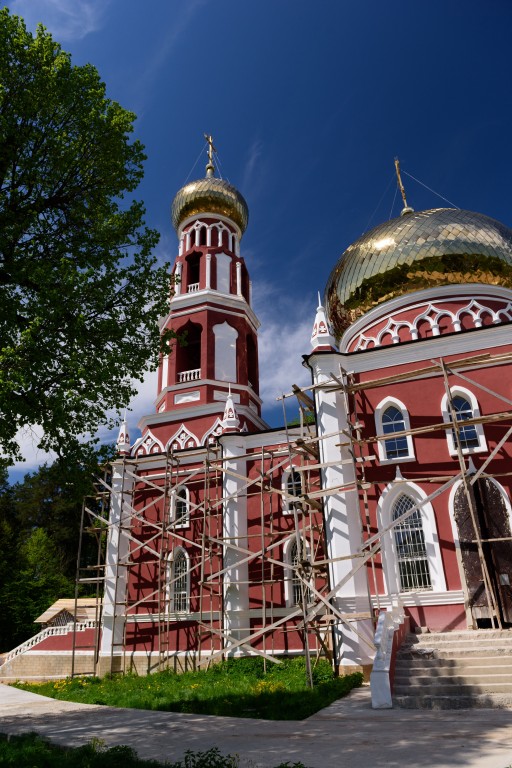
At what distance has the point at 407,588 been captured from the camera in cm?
1334

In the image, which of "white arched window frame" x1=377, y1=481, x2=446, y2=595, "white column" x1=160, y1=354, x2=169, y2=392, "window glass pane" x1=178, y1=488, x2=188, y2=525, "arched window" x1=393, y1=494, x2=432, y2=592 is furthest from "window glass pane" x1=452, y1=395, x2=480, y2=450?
"white column" x1=160, y1=354, x2=169, y2=392

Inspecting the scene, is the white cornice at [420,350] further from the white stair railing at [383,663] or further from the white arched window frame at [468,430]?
the white stair railing at [383,663]

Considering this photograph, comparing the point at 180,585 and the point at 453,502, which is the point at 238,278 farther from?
the point at 453,502

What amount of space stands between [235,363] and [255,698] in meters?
13.8

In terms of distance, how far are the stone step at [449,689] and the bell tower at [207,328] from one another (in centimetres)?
1177

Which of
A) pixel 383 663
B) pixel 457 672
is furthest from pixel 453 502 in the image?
pixel 383 663

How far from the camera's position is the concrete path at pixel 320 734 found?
561 centimetres

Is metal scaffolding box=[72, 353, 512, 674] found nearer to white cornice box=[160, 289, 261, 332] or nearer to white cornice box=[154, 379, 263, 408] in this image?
white cornice box=[154, 379, 263, 408]

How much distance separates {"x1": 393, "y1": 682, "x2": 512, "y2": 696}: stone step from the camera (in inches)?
350

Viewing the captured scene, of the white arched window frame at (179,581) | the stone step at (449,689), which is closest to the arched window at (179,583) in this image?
the white arched window frame at (179,581)

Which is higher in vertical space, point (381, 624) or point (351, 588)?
point (351, 588)

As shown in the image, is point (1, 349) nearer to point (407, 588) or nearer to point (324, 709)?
point (324, 709)

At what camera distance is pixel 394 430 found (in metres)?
14.8

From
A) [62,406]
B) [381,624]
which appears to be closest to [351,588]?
[381,624]
